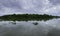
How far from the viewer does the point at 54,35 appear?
41.5 meters

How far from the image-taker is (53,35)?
4153 centimetres

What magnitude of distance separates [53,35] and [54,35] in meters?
0.30
